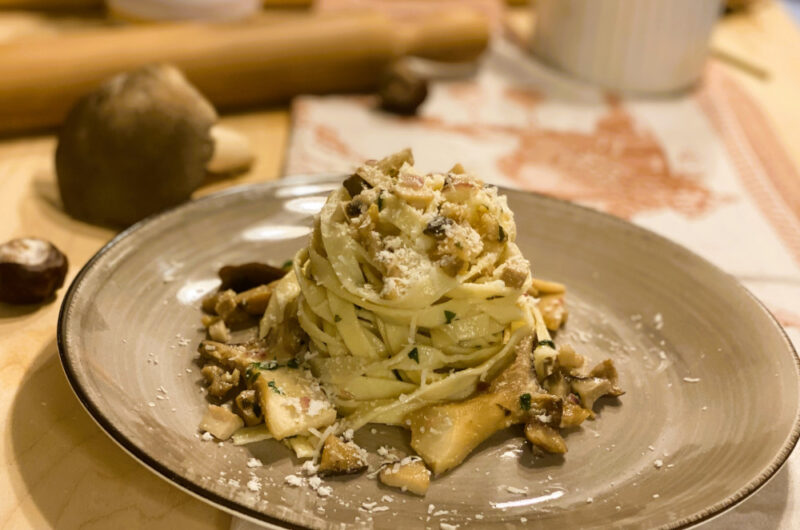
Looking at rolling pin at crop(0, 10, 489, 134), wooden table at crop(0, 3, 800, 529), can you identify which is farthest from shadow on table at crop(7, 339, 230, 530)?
rolling pin at crop(0, 10, 489, 134)

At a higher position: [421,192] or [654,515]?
[421,192]

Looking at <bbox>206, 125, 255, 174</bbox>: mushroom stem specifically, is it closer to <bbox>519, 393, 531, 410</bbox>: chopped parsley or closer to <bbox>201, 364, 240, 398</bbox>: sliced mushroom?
<bbox>201, 364, 240, 398</bbox>: sliced mushroom

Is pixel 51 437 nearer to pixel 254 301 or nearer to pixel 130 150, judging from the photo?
pixel 254 301

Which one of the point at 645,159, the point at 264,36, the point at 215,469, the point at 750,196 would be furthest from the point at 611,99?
the point at 215,469

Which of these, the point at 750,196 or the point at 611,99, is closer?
the point at 750,196

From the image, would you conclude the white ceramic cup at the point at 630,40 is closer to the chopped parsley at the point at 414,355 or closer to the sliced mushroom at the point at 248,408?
the chopped parsley at the point at 414,355

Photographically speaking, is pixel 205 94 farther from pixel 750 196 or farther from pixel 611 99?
pixel 750 196
